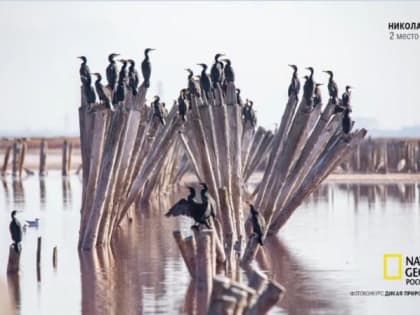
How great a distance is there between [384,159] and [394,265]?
874 inches

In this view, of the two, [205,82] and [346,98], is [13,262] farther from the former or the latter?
[346,98]

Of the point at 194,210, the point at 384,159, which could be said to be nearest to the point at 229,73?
the point at 194,210

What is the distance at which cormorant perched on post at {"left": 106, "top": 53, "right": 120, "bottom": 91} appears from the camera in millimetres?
19047

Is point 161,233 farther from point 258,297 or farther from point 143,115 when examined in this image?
point 258,297

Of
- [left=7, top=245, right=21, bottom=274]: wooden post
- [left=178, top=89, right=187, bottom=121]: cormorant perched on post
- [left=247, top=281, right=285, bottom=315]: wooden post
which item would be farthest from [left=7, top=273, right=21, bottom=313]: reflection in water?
[left=178, top=89, right=187, bottom=121]: cormorant perched on post

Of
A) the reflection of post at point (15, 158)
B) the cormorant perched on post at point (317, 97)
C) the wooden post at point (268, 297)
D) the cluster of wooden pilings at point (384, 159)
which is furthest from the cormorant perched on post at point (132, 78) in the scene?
the reflection of post at point (15, 158)

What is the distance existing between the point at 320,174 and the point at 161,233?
4.05m

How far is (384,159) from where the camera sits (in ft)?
130

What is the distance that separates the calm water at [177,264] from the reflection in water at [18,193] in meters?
1.18

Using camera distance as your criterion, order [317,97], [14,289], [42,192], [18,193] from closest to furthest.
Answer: [14,289], [317,97], [18,193], [42,192]

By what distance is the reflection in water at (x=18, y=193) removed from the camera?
98.2 ft

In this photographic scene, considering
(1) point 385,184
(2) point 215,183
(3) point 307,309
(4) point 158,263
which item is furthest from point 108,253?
(1) point 385,184

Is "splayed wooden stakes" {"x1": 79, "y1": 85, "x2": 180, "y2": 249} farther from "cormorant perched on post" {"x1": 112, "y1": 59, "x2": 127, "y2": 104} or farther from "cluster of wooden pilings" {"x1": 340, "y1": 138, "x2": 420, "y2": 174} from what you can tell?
"cluster of wooden pilings" {"x1": 340, "y1": 138, "x2": 420, "y2": 174}

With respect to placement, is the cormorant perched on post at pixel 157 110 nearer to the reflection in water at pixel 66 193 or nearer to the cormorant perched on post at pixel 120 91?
the cormorant perched on post at pixel 120 91
